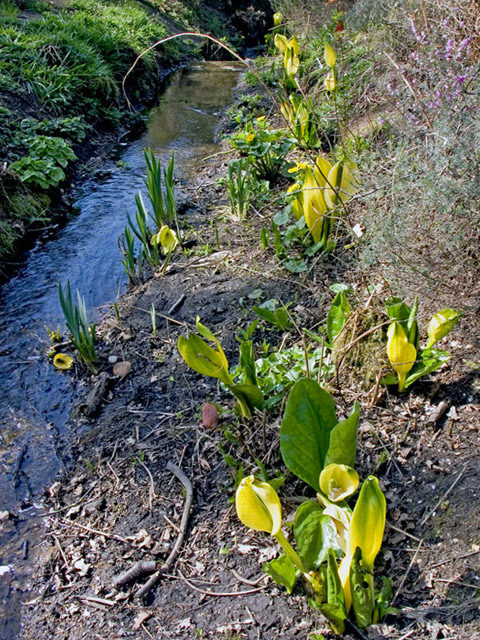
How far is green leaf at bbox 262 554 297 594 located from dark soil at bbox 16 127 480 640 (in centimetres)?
6

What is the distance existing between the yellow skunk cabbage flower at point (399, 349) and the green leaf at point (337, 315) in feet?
0.93

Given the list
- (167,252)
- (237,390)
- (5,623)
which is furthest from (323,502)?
(167,252)

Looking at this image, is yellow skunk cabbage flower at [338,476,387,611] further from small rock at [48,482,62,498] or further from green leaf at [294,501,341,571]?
small rock at [48,482,62,498]

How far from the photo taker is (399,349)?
1.84 m

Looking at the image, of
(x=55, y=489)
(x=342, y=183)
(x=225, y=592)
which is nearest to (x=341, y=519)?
(x=225, y=592)

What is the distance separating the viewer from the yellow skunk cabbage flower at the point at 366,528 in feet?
4.23

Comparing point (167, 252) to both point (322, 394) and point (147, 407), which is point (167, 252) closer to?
point (147, 407)

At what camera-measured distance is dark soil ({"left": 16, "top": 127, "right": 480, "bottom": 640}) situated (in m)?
1.47

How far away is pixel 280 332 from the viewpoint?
2.55 meters

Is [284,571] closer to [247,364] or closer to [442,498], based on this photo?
[442,498]

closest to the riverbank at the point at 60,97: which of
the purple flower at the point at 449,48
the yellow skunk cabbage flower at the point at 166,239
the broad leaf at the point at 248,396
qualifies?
the yellow skunk cabbage flower at the point at 166,239

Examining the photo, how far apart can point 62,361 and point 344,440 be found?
70.4 inches

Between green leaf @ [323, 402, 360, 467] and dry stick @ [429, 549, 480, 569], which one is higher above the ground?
green leaf @ [323, 402, 360, 467]

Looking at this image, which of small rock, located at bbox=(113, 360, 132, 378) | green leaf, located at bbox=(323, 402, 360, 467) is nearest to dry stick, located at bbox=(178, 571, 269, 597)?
green leaf, located at bbox=(323, 402, 360, 467)
